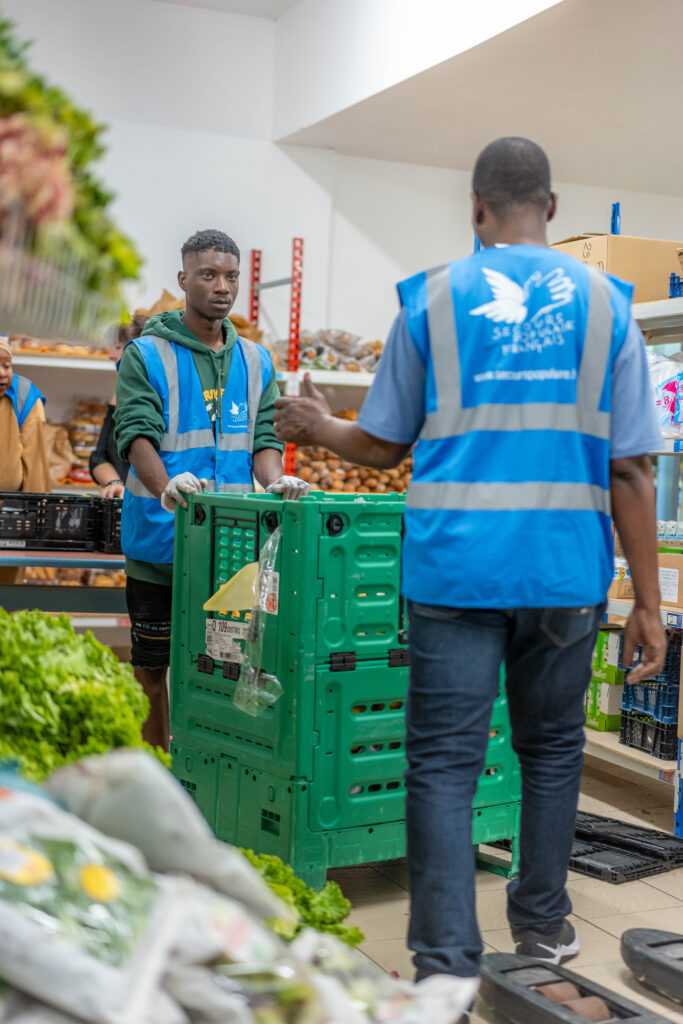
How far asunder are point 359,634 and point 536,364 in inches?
41.1

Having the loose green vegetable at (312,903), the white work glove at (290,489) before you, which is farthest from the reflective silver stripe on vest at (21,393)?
the loose green vegetable at (312,903)

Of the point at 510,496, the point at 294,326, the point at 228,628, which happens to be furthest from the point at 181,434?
the point at 294,326

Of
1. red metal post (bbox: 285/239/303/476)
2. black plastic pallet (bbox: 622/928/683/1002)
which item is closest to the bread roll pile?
red metal post (bbox: 285/239/303/476)

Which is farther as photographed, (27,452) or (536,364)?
(27,452)

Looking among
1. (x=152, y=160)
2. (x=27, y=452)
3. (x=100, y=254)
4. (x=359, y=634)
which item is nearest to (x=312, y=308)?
(x=152, y=160)

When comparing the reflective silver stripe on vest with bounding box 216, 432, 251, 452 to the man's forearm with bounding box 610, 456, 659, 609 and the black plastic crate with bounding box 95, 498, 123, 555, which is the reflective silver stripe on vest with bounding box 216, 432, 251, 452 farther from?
the man's forearm with bounding box 610, 456, 659, 609

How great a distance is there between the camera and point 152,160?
6062 millimetres

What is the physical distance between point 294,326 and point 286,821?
3.66 m

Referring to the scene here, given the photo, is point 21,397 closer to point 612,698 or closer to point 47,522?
point 47,522

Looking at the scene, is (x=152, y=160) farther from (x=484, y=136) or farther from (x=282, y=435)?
(x=282, y=435)

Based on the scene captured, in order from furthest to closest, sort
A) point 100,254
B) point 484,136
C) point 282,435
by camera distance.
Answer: point 484,136
point 282,435
point 100,254

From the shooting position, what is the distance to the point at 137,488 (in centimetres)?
333

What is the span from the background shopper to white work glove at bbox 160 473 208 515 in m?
0.92

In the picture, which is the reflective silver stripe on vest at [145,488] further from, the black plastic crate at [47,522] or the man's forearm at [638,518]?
the man's forearm at [638,518]
